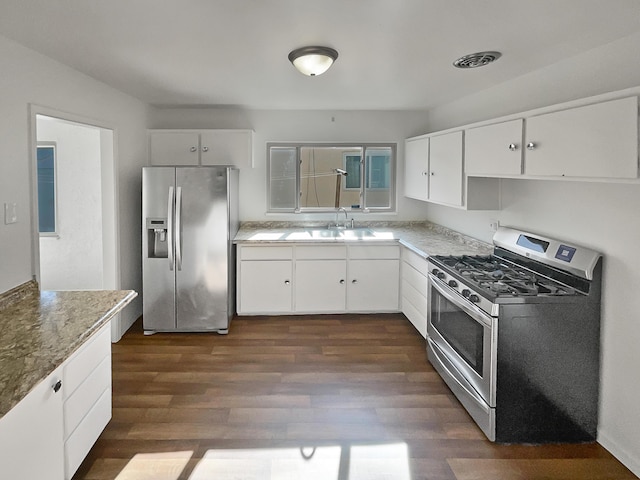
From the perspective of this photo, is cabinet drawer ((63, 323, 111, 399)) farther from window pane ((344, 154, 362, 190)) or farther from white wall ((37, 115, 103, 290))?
window pane ((344, 154, 362, 190))

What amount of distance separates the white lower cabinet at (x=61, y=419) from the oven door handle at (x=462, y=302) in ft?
7.03

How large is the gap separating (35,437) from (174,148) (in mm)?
3612

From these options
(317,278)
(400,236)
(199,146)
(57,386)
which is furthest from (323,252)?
(57,386)

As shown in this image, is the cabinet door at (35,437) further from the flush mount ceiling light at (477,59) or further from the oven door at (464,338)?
the flush mount ceiling light at (477,59)

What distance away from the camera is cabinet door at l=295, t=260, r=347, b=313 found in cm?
475

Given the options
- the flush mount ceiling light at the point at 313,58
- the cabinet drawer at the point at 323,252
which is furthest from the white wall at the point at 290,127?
the flush mount ceiling light at the point at 313,58

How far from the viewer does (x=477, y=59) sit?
2846 millimetres

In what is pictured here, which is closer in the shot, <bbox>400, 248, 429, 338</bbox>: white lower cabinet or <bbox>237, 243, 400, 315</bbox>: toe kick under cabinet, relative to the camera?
<bbox>400, 248, 429, 338</bbox>: white lower cabinet

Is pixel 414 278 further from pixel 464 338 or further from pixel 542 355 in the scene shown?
pixel 542 355

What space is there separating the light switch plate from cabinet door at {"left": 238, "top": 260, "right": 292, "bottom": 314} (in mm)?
2319

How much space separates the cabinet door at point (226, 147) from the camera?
15.9ft

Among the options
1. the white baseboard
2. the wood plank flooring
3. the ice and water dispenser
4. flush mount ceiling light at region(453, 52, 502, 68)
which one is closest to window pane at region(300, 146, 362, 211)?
the ice and water dispenser

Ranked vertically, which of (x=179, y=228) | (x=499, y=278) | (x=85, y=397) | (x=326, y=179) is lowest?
(x=85, y=397)

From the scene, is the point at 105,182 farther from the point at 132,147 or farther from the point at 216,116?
the point at 216,116
